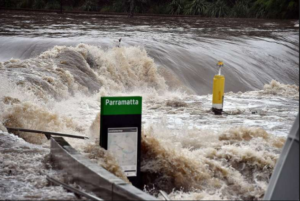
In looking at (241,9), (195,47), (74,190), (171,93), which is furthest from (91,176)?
(241,9)

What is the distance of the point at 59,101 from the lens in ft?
39.8

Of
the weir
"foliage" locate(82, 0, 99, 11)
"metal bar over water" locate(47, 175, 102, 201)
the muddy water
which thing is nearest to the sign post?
the weir

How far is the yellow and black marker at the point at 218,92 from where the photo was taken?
35.4ft

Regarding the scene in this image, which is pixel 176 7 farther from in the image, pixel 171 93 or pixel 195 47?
pixel 171 93

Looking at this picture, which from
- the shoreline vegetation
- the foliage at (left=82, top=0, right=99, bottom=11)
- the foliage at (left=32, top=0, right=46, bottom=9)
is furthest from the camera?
the foliage at (left=82, top=0, right=99, bottom=11)

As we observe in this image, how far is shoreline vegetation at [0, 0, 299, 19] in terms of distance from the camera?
35.9 meters

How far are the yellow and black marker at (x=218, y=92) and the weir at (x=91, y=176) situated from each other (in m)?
4.94

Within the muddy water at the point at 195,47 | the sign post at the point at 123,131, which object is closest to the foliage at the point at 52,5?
the muddy water at the point at 195,47

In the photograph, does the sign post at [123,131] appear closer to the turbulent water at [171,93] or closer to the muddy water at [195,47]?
the turbulent water at [171,93]

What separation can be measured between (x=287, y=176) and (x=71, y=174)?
252 cm

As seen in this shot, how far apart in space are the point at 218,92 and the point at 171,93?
3884 millimetres

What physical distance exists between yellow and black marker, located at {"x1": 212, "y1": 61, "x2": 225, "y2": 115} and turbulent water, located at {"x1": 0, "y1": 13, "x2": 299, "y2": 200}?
0.91ft

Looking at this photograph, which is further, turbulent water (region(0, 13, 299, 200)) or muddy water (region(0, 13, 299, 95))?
muddy water (region(0, 13, 299, 95))

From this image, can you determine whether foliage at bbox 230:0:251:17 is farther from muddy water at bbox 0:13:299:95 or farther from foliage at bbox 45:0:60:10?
muddy water at bbox 0:13:299:95
